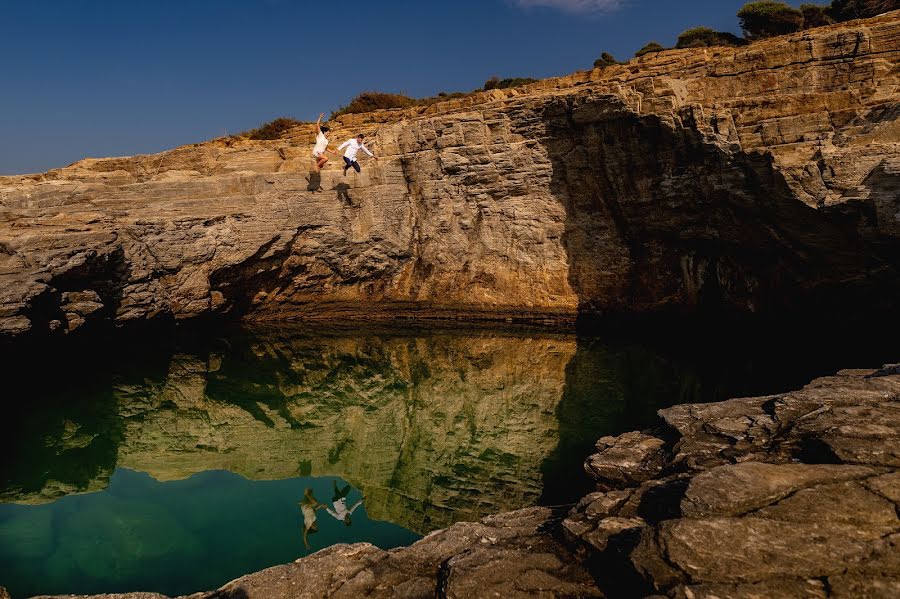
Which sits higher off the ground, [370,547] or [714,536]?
[714,536]

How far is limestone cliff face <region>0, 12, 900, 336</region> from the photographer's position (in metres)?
17.1

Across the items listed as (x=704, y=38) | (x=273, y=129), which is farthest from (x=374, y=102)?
(x=704, y=38)

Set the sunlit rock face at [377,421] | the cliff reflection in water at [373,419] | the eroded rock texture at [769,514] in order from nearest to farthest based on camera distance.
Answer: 1. the eroded rock texture at [769,514]
2. the sunlit rock face at [377,421]
3. the cliff reflection in water at [373,419]

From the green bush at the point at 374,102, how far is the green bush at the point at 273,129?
319 cm

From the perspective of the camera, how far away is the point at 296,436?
13.1 metres

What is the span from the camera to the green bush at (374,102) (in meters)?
30.7

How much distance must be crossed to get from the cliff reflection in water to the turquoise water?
504mm

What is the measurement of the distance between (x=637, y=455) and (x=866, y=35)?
1608 centimetres

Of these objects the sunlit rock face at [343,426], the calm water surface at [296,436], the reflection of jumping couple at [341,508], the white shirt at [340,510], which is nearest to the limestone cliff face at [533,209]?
the calm water surface at [296,436]

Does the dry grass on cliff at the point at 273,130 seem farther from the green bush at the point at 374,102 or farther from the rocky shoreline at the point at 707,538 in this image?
the rocky shoreline at the point at 707,538

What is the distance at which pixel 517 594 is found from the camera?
5301mm

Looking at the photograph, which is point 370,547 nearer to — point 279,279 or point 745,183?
point 745,183

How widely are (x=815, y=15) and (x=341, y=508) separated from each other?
100 feet

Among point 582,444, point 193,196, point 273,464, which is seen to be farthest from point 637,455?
point 193,196
